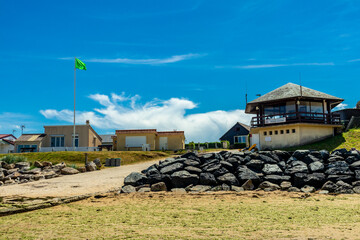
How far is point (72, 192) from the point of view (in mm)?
15781

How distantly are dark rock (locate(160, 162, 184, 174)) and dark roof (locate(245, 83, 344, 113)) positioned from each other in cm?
1979

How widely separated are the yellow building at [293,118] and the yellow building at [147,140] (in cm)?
1324

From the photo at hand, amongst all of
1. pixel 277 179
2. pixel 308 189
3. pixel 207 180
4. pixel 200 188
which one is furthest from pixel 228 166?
pixel 308 189

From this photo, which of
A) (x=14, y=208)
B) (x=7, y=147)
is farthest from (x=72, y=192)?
(x=7, y=147)

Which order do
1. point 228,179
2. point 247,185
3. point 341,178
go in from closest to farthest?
1. point 247,185
2. point 341,178
3. point 228,179

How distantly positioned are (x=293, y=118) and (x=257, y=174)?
61.1 ft

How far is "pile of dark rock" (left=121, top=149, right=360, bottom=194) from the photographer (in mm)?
15680

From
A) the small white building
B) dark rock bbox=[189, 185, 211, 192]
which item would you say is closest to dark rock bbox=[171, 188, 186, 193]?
dark rock bbox=[189, 185, 211, 192]

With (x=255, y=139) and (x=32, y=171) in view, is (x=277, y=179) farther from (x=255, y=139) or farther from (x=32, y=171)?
(x=255, y=139)

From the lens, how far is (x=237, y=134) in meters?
62.8

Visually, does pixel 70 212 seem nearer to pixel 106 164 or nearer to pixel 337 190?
pixel 337 190

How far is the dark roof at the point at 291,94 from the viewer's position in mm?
33469

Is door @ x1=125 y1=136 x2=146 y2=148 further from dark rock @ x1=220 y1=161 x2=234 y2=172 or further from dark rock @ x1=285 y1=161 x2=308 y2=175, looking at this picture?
dark rock @ x1=285 y1=161 x2=308 y2=175

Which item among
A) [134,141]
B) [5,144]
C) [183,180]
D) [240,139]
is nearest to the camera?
[183,180]
